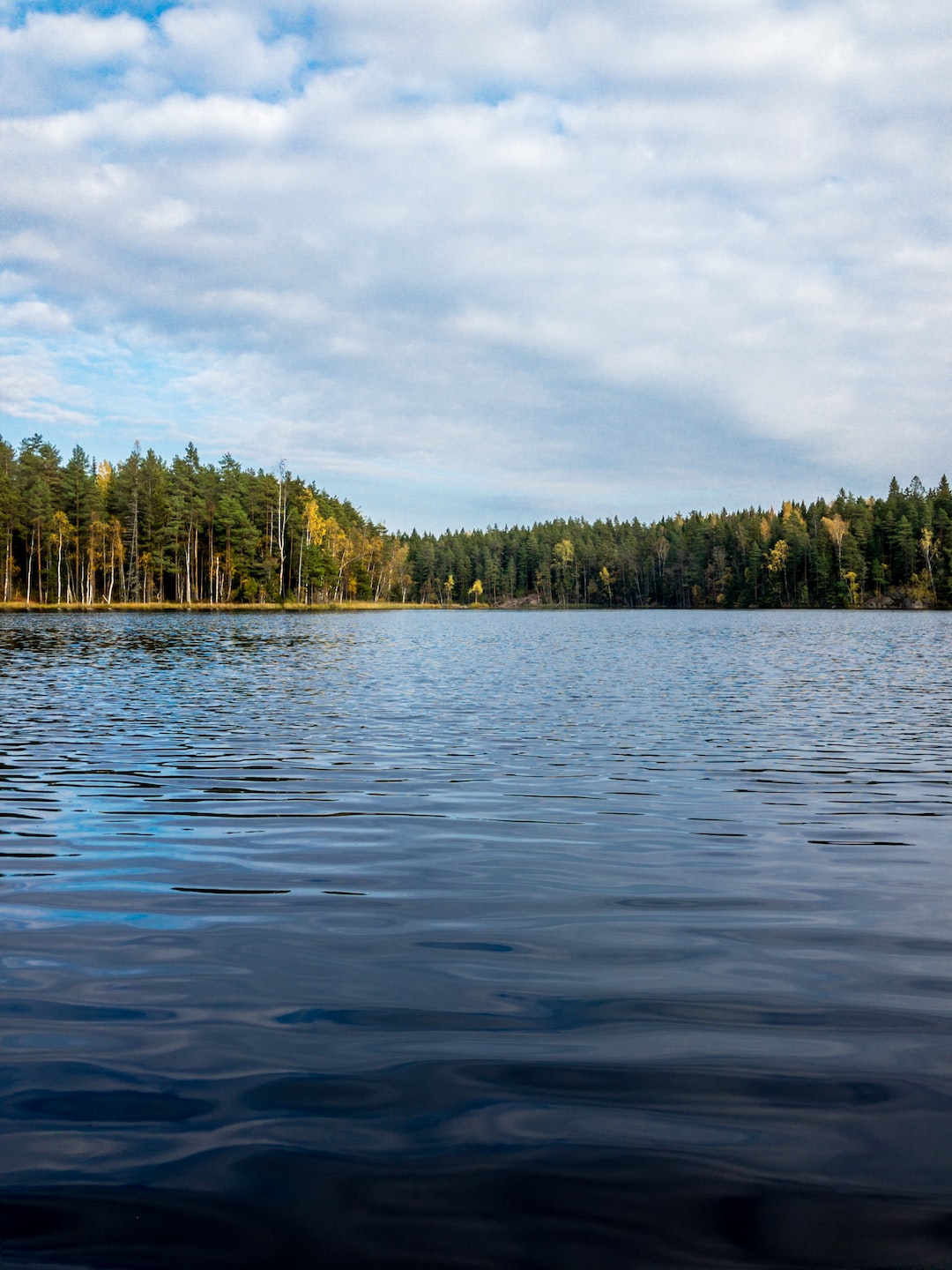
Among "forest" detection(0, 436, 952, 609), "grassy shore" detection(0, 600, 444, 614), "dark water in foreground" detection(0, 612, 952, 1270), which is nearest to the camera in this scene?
"dark water in foreground" detection(0, 612, 952, 1270)

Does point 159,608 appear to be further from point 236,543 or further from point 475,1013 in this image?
point 475,1013

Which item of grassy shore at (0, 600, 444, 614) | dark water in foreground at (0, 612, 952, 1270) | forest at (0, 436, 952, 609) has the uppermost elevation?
forest at (0, 436, 952, 609)

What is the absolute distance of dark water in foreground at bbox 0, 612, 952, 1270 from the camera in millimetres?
3545

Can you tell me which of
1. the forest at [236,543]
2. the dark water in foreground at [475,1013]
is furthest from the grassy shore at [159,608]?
the dark water in foreground at [475,1013]

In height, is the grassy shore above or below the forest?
below

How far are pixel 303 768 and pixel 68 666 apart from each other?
73.2 feet

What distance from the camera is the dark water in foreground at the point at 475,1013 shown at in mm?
3545

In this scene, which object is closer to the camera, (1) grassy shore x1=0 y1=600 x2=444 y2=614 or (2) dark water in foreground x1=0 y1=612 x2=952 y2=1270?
(2) dark water in foreground x1=0 y1=612 x2=952 y2=1270

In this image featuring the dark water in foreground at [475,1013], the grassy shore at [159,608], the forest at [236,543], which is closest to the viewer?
the dark water in foreground at [475,1013]

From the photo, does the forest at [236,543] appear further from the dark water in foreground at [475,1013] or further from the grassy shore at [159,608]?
the dark water in foreground at [475,1013]

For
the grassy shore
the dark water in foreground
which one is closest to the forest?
the grassy shore

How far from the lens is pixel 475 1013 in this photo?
5.54 metres

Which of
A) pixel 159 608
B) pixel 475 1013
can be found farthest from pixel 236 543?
pixel 475 1013

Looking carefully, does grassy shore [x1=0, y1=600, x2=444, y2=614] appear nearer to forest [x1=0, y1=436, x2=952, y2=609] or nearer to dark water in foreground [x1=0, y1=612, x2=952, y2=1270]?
forest [x1=0, y1=436, x2=952, y2=609]
